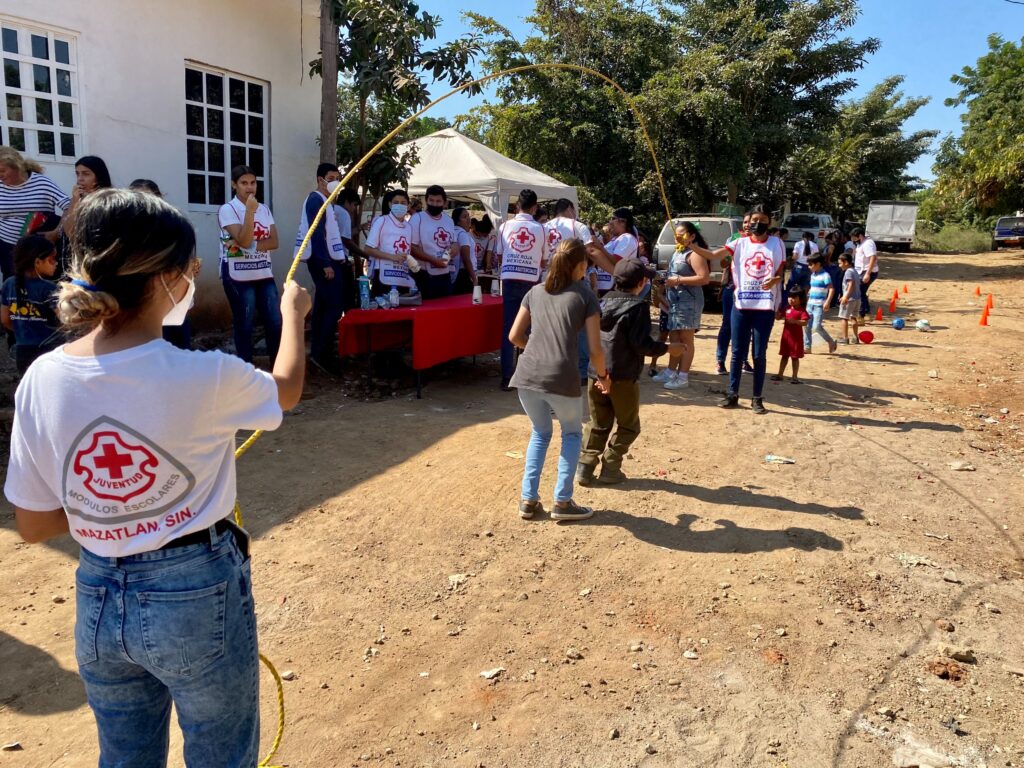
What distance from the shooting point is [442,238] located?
870 centimetres

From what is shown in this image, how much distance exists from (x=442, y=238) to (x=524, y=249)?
1.64 meters

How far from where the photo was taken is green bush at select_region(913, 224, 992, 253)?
37.2m

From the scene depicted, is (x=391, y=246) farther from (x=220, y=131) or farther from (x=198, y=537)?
(x=198, y=537)

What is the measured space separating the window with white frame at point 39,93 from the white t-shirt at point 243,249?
2.45 metres

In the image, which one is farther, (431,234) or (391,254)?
(431,234)

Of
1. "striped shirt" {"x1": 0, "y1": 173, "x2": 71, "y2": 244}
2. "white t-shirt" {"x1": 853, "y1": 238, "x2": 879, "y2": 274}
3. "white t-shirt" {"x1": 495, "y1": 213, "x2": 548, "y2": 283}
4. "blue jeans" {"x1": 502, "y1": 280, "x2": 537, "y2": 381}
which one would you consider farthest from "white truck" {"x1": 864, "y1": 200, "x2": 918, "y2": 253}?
"striped shirt" {"x1": 0, "y1": 173, "x2": 71, "y2": 244}

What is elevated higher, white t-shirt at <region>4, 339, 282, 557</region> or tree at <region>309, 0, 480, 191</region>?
tree at <region>309, 0, 480, 191</region>

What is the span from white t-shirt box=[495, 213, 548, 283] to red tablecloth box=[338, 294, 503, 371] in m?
0.72

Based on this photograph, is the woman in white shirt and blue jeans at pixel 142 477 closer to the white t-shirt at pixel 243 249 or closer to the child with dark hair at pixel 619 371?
the child with dark hair at pixel 619 371

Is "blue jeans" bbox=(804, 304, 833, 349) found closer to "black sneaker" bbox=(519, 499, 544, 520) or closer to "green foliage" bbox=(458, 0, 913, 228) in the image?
"black sneaker" bbox=(519, 499, 544, 520)

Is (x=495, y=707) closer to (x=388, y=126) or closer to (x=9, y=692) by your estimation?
(x=9, y=692)

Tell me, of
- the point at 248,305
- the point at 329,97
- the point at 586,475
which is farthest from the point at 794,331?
the point at 329,97

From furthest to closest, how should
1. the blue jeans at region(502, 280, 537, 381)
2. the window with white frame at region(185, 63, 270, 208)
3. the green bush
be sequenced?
1. the green bush
2. the window with white frame at region(185, 63, 270, 208)
3. the blue jeans at region(502, 280, 537, 381)

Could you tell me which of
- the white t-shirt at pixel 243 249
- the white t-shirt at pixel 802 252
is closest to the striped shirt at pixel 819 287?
the white t-shirt at pixel 802 252
